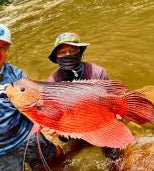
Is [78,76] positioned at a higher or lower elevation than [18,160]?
higher

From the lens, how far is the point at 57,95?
4.21m

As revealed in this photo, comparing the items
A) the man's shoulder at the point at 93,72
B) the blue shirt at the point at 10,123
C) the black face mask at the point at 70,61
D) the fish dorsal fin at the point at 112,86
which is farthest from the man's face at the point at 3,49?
the man's shoulder at the point at 93,72

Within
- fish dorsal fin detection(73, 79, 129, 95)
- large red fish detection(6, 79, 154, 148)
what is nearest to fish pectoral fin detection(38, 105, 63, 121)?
large red fish detection(6, 79, 154, 148)

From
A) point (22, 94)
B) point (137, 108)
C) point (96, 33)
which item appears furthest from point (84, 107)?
point (96, 33)

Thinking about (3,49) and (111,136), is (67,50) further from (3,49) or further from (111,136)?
(111,136)

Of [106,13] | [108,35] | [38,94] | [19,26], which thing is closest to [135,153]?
[38,94]

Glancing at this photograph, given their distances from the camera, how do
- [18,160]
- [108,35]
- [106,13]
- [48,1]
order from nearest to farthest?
1. [18,160]
2. [108,35]
3. [106,13]
4. [48,1]

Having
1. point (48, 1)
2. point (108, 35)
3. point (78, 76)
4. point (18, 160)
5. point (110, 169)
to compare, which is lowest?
point (48, 1)

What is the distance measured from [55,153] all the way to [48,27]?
980 centimetres

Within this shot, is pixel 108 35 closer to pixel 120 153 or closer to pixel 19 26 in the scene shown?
Answer: pixel 19 26

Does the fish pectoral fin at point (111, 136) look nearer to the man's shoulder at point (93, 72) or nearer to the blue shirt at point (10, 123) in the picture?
the blue shirt at point (10, 123)

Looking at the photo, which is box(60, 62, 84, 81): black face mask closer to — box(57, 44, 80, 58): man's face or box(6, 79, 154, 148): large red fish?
box(57, 44, 80, 58): man's face

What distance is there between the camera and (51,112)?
400 cm

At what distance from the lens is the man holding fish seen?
4750 millimetres
